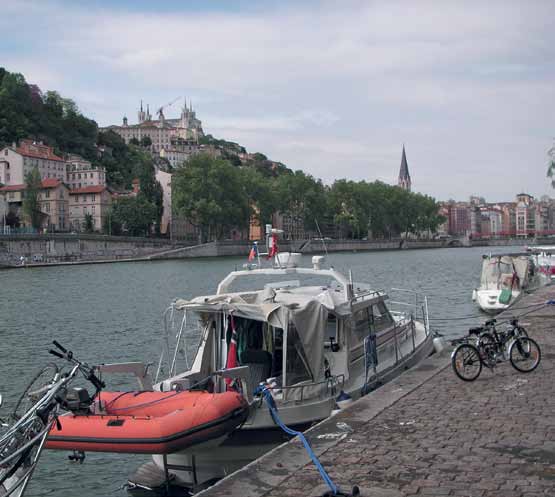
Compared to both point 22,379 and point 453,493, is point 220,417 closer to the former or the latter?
point 453,493

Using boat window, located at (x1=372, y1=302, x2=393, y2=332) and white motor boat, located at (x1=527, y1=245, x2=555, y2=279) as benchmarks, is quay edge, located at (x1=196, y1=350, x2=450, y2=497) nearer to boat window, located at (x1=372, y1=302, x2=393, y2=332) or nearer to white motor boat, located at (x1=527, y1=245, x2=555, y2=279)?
boat window, located at (x1=372, y1=302, x2=393, y2=332)

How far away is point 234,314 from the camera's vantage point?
11.3 metres

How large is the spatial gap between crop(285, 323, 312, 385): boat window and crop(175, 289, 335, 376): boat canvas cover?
270mm

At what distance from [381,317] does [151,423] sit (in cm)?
708

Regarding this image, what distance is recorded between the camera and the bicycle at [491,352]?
11.8m

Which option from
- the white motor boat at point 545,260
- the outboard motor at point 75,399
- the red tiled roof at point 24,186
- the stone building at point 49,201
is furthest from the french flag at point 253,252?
the red tiled roof at point 24,186

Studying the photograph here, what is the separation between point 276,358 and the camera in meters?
12.2

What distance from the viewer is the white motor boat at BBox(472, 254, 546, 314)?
31.2 meters

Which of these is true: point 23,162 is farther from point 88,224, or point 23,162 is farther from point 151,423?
point 151,423

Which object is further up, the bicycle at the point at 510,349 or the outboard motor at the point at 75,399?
the outboard motor at the point at 75,399

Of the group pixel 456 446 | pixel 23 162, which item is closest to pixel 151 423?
pixel 456 446

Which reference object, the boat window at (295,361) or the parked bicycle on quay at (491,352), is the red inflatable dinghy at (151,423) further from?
the parked bicycle on quay at (491,352)

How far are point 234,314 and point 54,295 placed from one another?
36.8 m

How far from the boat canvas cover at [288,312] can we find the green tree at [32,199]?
94609 mm
